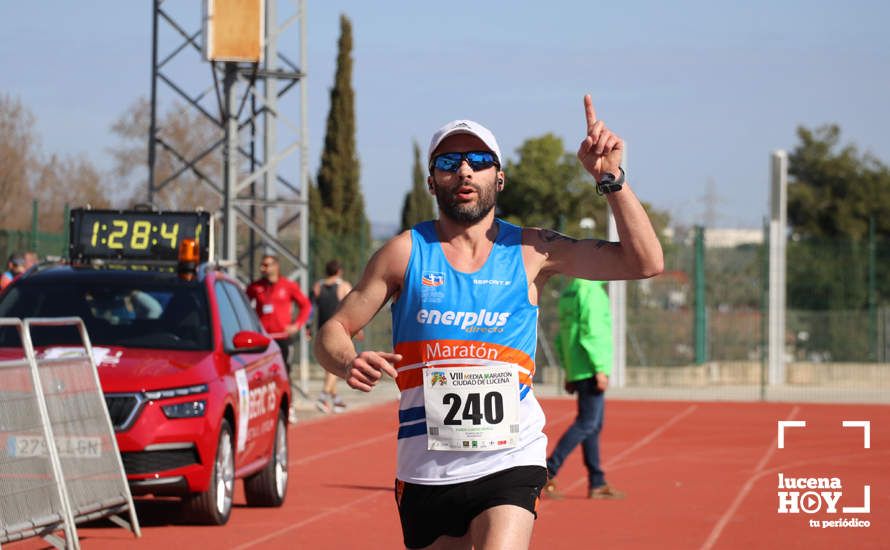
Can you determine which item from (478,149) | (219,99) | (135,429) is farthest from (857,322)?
(478,149)

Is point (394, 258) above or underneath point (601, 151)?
underneath

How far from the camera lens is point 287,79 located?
867 inches

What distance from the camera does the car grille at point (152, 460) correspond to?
35.3 feet

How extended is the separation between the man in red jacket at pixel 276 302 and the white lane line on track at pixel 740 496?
5.85 meters

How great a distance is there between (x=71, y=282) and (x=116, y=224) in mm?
1926

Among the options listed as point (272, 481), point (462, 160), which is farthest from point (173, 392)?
point (462, 160)

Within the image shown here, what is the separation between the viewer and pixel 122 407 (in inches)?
427

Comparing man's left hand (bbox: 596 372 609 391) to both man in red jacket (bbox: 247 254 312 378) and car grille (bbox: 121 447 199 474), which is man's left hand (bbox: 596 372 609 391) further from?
man in red jacket (bbox: 247 254 312 378)

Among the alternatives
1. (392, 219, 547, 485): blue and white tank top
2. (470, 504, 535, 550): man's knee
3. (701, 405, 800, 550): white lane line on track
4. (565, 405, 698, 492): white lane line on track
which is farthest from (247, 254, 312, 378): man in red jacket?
(470, 504, 535, 550): man's knee

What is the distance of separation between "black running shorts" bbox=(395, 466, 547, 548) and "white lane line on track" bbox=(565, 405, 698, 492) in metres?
8.57

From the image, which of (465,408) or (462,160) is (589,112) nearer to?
(462,160)

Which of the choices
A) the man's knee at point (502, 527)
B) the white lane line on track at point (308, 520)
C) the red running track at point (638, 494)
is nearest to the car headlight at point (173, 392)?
the red running track at point (638, 494)

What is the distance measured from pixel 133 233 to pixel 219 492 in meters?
3.32

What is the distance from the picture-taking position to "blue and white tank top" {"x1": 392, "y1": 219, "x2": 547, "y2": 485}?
18.7 feet
